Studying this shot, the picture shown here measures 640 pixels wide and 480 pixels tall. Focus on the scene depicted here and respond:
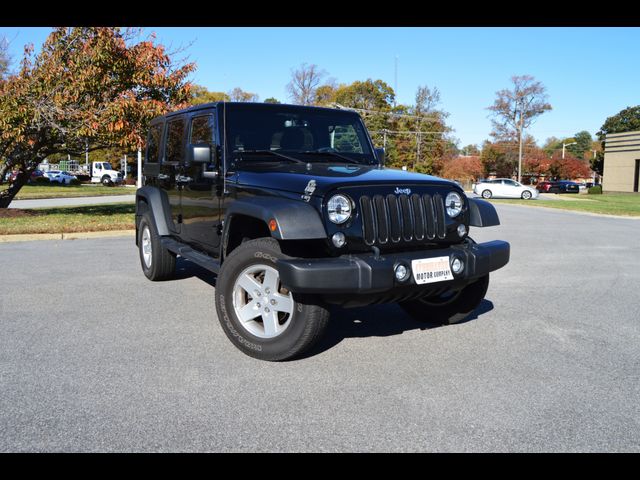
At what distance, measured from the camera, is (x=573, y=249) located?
1082 centimetres

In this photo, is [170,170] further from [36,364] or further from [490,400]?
[490,400]

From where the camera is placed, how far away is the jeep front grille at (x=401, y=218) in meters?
4.15

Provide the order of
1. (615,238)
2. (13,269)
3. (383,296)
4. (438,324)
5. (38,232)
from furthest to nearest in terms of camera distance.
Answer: (615,238) → (38,232) → (13,269) → (438,324) → (383,296)

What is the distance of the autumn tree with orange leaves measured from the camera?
13.4 meters

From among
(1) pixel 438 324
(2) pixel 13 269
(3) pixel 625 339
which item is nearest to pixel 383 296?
(1) pixel 438 324

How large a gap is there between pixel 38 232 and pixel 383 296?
9.65 metres

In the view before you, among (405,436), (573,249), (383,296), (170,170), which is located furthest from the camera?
(573,249)

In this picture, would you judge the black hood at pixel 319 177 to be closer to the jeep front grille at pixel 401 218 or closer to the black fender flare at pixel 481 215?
the jeep front grille at pixel 401 218

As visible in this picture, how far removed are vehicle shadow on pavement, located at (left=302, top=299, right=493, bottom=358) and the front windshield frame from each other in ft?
4.79

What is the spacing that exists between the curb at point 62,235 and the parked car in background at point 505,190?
1305 inches

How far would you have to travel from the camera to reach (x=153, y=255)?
23.0 ft

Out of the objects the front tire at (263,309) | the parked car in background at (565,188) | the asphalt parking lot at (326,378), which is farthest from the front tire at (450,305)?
the parked car in background at (565,188)

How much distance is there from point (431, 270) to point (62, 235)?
9525 mm

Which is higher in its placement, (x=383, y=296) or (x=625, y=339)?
(x=383, y=296)
